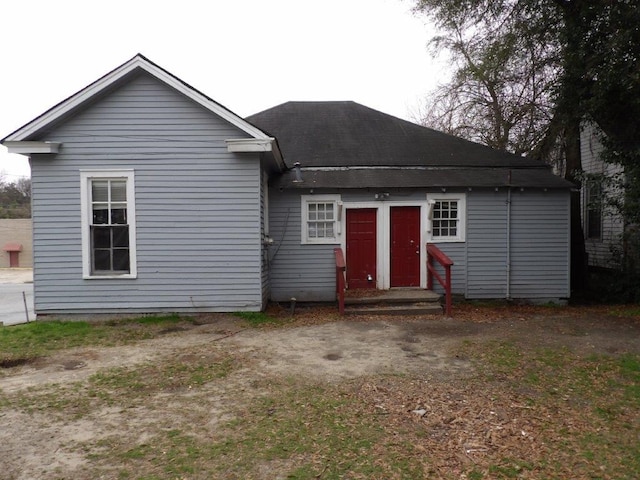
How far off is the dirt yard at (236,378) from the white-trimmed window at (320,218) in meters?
2.30

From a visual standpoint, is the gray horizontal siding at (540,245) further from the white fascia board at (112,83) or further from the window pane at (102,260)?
the window pane at (102,260)

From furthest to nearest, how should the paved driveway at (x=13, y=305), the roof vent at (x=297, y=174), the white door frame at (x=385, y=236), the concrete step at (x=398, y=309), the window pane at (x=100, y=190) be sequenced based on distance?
the white door frame at (x=385, y=236)
the roof vent at (x=297, y=174)
the paved driveway at (x=13, y=305)
the concrete step at (x=398, y=309)
the window pane at (x=100, y=190)

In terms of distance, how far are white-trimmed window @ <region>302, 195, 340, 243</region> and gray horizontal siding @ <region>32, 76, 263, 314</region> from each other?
6.42ft

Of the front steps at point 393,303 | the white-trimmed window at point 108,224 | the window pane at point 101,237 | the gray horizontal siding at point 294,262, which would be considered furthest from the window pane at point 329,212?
the window pane at point 101,237

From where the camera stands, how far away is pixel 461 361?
6234 mm

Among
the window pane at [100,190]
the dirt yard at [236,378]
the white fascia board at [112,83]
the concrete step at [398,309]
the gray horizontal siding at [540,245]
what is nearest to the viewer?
the dirt yard at [236,378]

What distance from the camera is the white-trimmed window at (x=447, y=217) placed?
432 inches

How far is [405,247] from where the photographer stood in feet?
36.2

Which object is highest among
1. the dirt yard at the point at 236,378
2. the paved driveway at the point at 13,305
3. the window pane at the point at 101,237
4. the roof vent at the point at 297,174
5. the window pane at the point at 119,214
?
the roof vent at the point at 297,174

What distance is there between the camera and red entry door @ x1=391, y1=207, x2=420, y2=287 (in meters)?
11.0

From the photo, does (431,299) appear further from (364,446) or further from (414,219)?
(364,446)

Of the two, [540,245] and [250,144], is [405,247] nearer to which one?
[540,245]

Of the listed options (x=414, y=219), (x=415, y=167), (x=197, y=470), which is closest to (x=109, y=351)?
(x=197, y=470)

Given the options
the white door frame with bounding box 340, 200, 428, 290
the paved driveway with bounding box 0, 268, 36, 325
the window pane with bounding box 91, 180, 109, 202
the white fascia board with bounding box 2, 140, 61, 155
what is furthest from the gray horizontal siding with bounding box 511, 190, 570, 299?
the paved driveway with bounding box 0, 268, 36, 325
